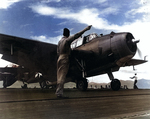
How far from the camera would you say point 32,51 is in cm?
923

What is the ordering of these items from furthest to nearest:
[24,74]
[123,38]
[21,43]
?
[24,74] < [21,43] < [123,38]

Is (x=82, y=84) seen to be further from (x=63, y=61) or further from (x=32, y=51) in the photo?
(x=63, y=61)

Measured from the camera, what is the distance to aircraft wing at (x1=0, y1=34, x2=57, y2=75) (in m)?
8.15

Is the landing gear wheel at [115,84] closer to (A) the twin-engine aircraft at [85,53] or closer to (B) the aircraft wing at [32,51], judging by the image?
(A) the twin-engine aircraft at [85,53]

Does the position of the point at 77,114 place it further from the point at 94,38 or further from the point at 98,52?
the point at 94,38

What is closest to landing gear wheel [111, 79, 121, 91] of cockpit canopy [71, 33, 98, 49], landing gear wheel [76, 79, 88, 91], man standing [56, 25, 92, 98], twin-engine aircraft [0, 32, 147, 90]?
twin-engine aircraft [0, 32, 147, 90]

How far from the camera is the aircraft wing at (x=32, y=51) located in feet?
26.7

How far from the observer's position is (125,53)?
22.6ft

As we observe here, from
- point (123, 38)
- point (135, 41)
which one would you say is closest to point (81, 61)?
point (123, 38)

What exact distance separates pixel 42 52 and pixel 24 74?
7.75m

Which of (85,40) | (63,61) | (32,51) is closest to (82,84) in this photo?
(85,40)

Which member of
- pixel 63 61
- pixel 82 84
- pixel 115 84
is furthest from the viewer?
pixel 82 84

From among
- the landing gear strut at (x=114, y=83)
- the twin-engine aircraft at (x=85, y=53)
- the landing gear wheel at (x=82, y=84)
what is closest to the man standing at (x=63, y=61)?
the twin-engine aircraft at (x=85, y=53)

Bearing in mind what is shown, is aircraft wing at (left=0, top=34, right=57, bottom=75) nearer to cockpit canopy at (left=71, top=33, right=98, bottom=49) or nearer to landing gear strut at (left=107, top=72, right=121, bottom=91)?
cockpit canopy at (left=71, top=33, right=98, bottom=49)
